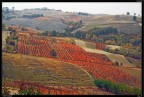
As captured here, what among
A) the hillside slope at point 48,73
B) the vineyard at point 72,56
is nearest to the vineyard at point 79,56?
the vineyard at point 72,56

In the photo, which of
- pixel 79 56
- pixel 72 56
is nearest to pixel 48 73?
pixel 72 56

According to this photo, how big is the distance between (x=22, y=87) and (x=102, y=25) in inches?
71.4

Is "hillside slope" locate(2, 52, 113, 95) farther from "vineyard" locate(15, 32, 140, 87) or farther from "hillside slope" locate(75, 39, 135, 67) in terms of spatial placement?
"hillside slope" locate(75, 39, 135, 67)

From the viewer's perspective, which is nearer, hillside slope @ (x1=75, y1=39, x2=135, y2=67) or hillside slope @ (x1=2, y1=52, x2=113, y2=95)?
hillside slope @ (x1=2, y1=52, x2=113, y2=95)

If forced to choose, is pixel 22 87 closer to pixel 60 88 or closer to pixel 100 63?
pixel 60 88

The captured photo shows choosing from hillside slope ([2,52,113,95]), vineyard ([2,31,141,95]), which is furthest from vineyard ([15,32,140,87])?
hillside slope ([2,52,113,95])

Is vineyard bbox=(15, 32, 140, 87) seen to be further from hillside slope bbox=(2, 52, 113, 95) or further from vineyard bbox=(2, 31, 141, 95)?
hillside slope bbox=(2, 52, 113, 95)

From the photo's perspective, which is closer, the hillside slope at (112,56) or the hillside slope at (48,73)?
the hillside slope at (48,73)

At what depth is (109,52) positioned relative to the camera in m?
5.62

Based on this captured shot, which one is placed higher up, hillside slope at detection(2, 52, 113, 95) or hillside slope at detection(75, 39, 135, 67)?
hillside slope at detection(75, 39, 135, 67)

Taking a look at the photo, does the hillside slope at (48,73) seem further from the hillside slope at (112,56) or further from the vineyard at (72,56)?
the hillside slope at (112,56)

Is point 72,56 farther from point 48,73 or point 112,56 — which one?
point 112,56

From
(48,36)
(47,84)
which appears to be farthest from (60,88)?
(48,36)

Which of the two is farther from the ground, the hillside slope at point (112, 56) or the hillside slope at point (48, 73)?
the hillside slope at point (112, 56)
